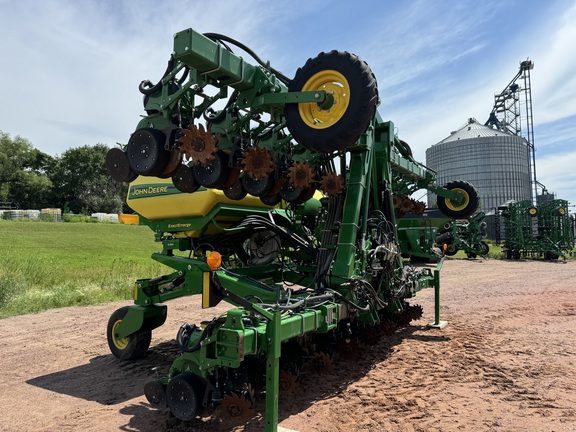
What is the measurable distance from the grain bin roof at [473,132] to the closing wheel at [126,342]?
39.8m

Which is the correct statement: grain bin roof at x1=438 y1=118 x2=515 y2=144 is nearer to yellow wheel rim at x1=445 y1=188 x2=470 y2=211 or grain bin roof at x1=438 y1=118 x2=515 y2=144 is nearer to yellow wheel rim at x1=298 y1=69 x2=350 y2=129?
yellow wheel rim at x1=445 y1=188 x2=470 y2=211

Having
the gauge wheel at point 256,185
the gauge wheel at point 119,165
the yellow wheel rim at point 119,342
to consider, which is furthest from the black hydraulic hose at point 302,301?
the yellow wheel rim at point 119,342

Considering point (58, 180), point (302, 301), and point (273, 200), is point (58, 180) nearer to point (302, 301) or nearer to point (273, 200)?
point (273, 200)

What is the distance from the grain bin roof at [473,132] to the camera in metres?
40.1

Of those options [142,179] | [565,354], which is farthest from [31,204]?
[565,354]

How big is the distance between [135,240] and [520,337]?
2180 centimetres

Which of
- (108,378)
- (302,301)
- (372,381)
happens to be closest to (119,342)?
(108,378)

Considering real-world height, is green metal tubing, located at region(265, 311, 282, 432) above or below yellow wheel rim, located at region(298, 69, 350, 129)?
below

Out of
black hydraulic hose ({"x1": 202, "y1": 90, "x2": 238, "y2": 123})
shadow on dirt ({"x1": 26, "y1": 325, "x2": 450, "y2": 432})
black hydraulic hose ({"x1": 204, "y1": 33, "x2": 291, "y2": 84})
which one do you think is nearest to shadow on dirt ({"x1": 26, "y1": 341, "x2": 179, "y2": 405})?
shadow on dirt ({"x1": 26, "y1": 325, "x2": 450, "y2": 432})

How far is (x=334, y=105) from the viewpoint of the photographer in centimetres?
407

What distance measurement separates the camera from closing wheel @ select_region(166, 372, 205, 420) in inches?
127

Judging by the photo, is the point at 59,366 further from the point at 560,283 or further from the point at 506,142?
the point at 506,142

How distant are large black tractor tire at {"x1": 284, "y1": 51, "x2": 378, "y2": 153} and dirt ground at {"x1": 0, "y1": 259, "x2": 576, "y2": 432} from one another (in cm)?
229

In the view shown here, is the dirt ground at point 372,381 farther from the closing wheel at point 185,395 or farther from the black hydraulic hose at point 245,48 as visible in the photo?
the black hydraulic hose at point 245,48
